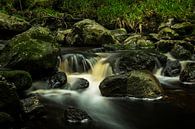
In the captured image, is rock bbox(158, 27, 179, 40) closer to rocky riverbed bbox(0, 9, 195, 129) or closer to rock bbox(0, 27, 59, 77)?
rocky riverbed bbox(0, 9, 195, 129)

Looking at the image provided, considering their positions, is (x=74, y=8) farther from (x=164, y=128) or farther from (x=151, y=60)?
(x=164, y=128)

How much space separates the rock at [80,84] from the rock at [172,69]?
8.52ft

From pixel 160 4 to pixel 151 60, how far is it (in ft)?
24.4

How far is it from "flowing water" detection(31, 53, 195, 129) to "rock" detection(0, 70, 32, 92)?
0.52 metres

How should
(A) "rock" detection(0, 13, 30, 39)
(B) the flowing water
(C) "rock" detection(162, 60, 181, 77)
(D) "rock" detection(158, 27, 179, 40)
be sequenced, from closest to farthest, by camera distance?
(B) the flowing water → (C) "rock" detection(162, 60, 181, 77) → (D) "rock" detection(158, 27, 179, 40) → (A) "rock" detection(0, 13, 30, 39)

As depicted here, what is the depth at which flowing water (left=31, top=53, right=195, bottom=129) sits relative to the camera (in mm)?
7602

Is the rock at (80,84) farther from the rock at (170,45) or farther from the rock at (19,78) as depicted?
the rock at (170,45)

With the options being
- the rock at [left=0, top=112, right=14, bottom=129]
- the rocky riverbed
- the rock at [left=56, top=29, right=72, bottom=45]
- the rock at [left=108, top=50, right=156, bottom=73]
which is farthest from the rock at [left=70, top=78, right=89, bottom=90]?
the rock at [left=56, top=29, right=72, bottom=45]

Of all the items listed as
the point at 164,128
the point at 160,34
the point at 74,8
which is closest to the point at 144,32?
the point at 160,34

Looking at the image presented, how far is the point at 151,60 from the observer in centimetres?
1143

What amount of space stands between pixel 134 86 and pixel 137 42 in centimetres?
544

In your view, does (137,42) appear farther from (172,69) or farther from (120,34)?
(172,69)

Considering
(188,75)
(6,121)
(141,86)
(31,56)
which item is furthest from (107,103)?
(188,75)

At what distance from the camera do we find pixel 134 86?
9.09 m
